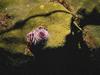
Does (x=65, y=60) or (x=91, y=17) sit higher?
(x=91, y=17)

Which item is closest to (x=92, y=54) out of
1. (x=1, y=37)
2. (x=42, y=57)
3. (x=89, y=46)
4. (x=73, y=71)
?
(x=89, y=46)

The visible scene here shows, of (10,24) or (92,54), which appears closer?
(92,54)

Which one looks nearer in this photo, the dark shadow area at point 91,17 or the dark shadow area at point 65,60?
the dark shadow area at point 65,60

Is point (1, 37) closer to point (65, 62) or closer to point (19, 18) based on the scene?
point (19, 18)

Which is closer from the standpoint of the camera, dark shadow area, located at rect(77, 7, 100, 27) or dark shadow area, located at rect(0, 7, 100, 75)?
dark shadow area, located at rect(0, 7, 100, 75)

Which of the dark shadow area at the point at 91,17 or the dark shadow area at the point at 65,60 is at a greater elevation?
the dark shadow area at the point at 91,17

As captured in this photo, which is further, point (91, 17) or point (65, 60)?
point (91, 17)

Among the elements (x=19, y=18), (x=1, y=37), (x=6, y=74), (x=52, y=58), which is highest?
(x=19, y=18)

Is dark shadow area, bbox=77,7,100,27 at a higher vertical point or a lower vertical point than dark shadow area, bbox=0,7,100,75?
higher

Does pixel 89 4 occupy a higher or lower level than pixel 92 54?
higher

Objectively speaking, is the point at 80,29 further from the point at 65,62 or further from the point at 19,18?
the point at 19,18
